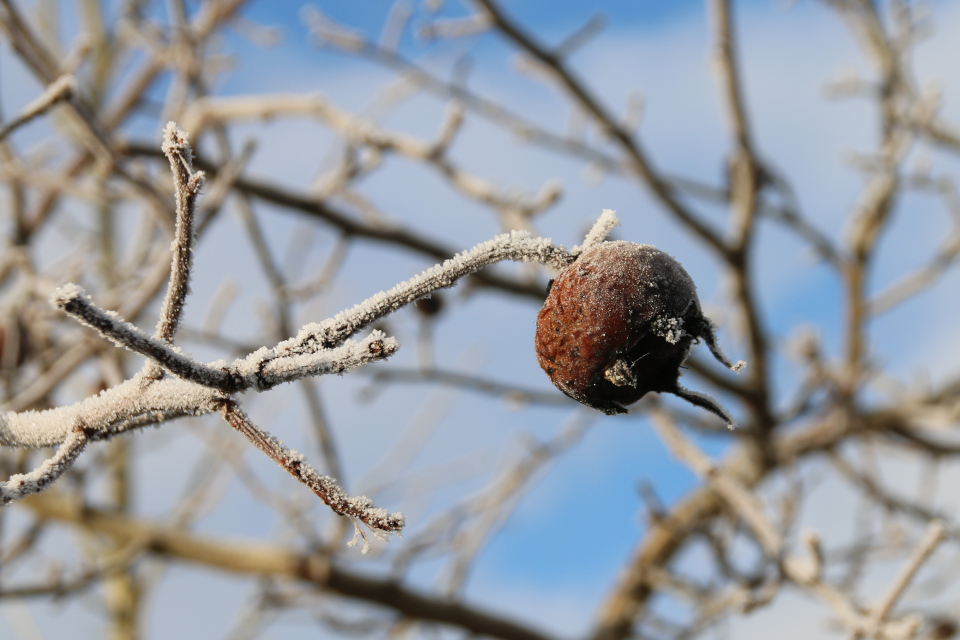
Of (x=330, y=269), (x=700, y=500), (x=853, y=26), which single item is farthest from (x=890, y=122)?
(x=330, y=269)

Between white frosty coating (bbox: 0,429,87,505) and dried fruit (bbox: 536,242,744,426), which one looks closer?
white frosty coating (bbox: 0,429,87,505)

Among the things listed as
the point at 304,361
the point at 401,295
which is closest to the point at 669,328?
the point at 401,295

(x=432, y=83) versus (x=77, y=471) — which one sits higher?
(x=432, y=83)

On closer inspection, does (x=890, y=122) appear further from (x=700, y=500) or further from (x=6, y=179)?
(x=6, y=179)

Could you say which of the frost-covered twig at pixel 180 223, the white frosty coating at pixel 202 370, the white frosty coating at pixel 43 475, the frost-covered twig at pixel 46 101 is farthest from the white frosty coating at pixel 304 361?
the frost-covered twig at pixel 46 101

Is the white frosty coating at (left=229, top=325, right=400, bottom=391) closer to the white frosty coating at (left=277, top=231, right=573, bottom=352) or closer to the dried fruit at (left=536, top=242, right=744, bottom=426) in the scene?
the white frosty coating at (left=277, top=231, right=573, bottom=352)

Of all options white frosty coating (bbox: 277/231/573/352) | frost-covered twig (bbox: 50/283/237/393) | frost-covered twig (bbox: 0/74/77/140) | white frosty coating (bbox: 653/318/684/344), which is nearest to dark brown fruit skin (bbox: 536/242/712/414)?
white frosty coating (bbox: 653/318/684/344)
